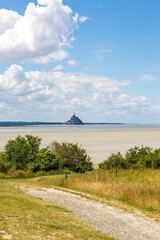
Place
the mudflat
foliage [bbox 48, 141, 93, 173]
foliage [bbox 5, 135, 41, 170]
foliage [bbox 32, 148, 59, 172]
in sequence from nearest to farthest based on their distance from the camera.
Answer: foliage [bbox 32, 148, 59, 172]
foliage [bbox 48, 141, 93, 173]
foliage [bbox 5, 135, 41, 170]
the mudflat

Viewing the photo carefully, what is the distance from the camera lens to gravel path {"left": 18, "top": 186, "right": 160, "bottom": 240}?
10414mm

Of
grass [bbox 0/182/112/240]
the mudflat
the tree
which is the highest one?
grass [bbox 0/182/112/240]

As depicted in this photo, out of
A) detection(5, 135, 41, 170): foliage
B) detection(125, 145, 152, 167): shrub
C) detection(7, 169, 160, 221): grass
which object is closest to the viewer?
detection(7, 169, 160, 221): grass

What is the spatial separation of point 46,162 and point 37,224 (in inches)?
855

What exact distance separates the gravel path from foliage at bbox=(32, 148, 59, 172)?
13.5 m

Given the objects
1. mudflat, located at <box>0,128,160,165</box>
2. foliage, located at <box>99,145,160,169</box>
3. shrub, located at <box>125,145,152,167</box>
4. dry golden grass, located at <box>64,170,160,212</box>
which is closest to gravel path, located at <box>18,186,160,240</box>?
dry golden grass, located at <box>64,170,160,212</box>

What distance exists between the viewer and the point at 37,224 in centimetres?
939

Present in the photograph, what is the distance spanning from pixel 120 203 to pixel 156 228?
461 centimetres

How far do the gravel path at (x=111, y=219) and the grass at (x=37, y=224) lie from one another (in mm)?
768

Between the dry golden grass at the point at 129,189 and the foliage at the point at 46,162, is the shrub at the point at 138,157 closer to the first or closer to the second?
the dry golden grass at the point at 129,189

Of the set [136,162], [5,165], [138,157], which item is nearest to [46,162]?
[5,165]

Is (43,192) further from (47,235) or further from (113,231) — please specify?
(47,235)

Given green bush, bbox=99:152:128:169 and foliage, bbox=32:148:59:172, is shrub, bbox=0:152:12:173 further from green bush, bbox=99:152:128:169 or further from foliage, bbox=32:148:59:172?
green bush, bbox=99:152:128:169

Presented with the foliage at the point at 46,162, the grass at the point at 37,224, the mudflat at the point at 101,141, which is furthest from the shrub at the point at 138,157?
the grass at the point at 37,224
